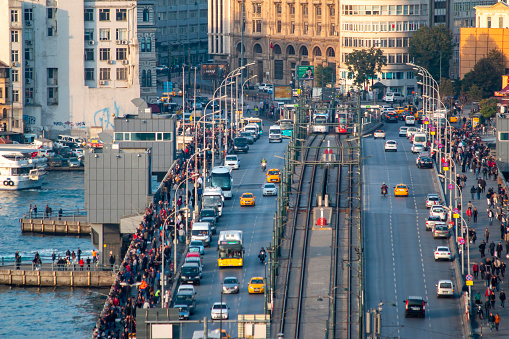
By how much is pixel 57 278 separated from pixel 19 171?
44.4 meters

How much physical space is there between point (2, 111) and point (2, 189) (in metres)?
23.8

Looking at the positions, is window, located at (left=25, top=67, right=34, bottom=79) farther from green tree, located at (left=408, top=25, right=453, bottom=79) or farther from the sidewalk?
the sidewalk

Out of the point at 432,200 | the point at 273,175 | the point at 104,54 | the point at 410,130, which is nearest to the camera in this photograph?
the point at 432,200

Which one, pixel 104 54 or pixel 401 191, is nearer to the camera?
pixel 401 191

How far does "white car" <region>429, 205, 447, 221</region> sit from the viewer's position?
10281 cm

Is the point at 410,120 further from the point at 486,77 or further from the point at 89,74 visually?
the point at 89,74

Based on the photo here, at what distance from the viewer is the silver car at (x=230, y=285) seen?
84.9 m

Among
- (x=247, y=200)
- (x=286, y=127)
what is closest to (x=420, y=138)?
(x=286, y=127)

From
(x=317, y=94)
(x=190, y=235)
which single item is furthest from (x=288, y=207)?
(x=317, y=94)

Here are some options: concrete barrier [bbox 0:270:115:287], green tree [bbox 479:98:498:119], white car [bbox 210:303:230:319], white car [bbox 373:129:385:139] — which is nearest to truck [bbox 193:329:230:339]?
white car [bbox 210:303:230:319]

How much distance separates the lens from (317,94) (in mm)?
188375

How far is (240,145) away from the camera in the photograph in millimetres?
139625

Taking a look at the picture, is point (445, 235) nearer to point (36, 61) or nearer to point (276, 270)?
point (276, 270)

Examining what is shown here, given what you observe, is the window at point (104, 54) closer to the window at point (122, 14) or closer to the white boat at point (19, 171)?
the window at point (122, 14)
